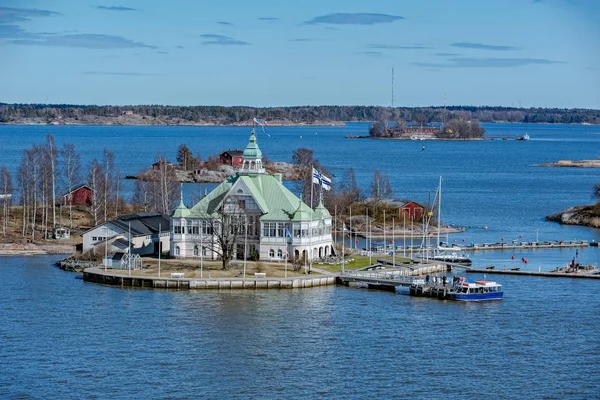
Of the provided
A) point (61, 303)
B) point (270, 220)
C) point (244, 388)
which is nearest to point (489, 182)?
point (270, 220)

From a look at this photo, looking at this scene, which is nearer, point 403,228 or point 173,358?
point 173,358

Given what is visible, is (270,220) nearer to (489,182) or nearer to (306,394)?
(306,394)

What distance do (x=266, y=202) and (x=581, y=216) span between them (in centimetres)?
5019

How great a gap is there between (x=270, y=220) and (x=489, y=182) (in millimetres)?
111249

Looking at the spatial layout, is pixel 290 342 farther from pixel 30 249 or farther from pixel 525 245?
pixel 525 245

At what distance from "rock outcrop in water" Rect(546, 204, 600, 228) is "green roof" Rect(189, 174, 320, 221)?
151ft

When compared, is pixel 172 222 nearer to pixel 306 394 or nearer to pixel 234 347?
pixel 234 347

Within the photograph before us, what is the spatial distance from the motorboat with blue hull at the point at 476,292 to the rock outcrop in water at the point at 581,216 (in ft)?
156

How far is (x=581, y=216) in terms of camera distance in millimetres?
123625

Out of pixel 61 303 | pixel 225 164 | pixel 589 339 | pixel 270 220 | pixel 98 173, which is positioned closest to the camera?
pixel 589 339

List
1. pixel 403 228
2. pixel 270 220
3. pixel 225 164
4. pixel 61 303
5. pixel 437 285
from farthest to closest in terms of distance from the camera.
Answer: pixel 225 164
pixel 403 228
pixel 270 220
pixel 437 285
pixel 61 303

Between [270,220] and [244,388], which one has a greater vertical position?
[270,220]

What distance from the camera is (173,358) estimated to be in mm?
57750

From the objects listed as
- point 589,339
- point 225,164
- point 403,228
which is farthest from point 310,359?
point 225,164
